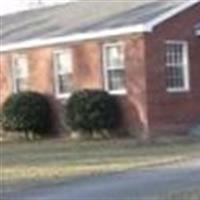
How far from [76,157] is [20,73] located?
10984mm

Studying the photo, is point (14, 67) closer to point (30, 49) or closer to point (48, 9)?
point (30, 49)

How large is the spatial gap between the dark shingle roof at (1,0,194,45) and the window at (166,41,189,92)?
1284 millimetres

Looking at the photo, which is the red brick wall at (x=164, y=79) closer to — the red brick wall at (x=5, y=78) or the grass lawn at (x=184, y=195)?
the red brick wall at (x=5, y=78)

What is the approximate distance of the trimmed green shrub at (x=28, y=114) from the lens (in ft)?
103

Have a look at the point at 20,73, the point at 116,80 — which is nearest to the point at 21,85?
the point at 20,73

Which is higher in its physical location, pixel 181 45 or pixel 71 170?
pixel 181 45

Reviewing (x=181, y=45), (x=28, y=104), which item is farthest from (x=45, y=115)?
(x=181, y=45)

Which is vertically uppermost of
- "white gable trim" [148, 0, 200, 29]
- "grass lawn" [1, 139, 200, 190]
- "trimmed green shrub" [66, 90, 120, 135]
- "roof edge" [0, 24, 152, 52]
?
"white gable trim" [148, 0, 200, 29]

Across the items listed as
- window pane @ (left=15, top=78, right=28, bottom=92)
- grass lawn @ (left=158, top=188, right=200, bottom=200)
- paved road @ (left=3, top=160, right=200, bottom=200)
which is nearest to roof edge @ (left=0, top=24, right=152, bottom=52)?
window pane @ (left=15, top=78, right=28, bottom=92)

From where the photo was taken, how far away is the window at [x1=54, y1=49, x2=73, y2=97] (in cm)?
3172

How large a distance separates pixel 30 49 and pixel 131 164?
12.9 meters

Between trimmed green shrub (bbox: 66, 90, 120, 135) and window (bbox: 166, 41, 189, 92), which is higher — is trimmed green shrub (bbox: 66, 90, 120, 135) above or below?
below

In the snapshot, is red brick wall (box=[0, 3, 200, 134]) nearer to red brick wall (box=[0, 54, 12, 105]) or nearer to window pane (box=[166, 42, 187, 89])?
window pane (box=[166, 42, 187, 89])

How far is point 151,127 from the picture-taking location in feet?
95.6
